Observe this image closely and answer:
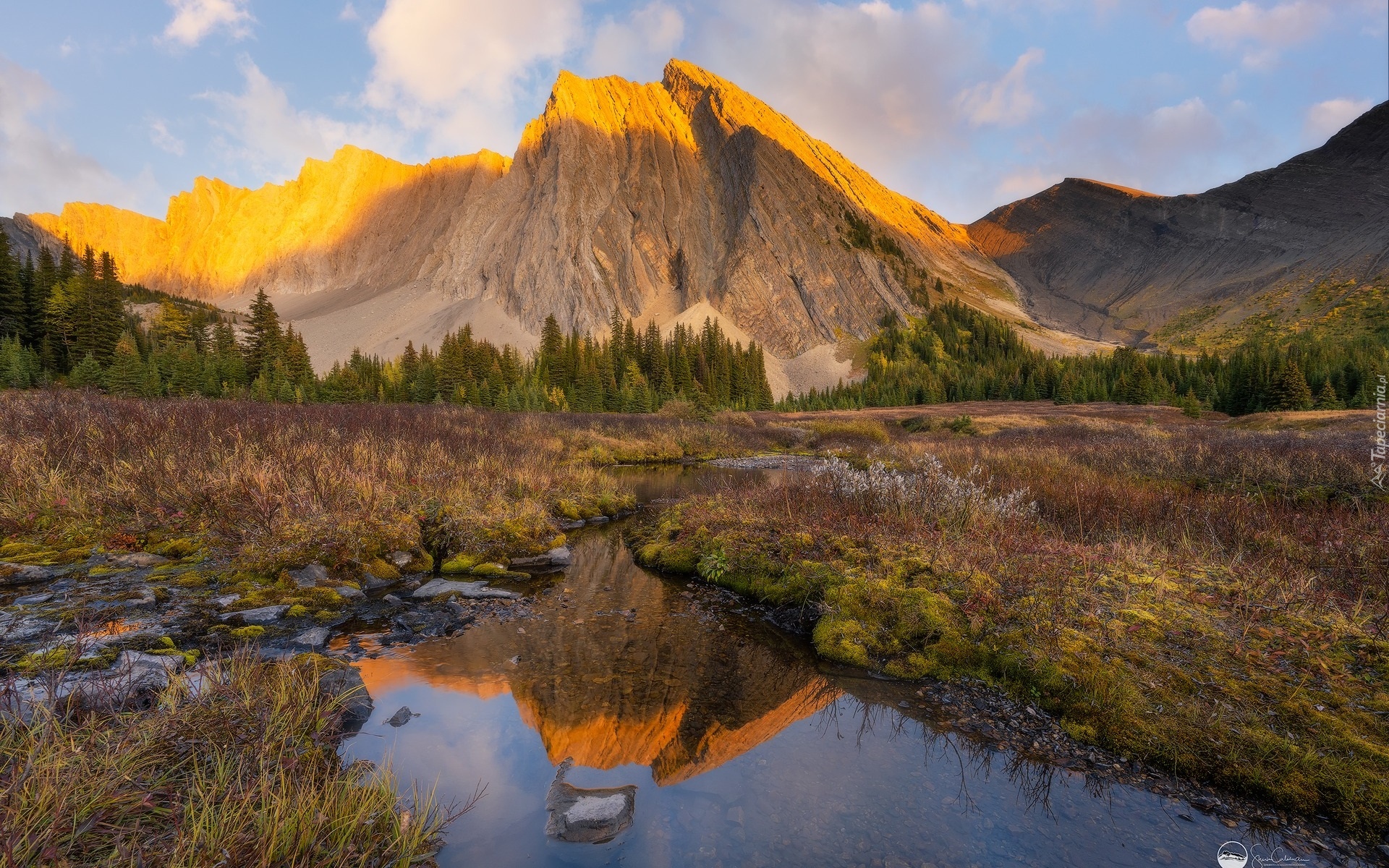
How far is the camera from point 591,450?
3064cm

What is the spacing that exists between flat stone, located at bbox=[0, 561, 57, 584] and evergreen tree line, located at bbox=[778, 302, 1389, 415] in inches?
2738

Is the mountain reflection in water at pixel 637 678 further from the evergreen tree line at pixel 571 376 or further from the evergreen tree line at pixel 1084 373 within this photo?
the evergreen tree line at pixel 1084 373

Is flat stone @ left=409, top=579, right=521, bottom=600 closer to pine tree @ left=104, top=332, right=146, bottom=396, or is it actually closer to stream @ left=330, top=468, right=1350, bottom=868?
stream @ left=330, top=468, right=1350, bottom=868

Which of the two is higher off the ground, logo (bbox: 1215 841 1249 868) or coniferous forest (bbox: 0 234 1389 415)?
coniferous forest (bbox: 0 234 1389 415)

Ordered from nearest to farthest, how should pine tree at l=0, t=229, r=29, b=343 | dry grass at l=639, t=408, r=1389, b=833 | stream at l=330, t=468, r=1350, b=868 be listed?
1. stream at l=330, t=468, r=1350, b=868
2. dry grass at l=639, t=408, r=1389, b=833
3. pine tree at l=0, t=229, r=29, b=343

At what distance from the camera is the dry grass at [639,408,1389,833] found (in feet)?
18.3

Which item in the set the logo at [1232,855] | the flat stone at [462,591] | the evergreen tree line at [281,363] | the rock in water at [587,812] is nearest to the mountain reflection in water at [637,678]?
the rock in water at [587,812]

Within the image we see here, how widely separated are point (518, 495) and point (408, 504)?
346cm

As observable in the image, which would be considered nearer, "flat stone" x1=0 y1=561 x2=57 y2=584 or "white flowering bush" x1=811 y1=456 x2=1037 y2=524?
"flat stone" x1=0 y1=561 x2=57 y2=584

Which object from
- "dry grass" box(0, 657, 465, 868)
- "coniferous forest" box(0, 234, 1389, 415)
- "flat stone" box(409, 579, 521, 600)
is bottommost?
"flat stone" box(409, 579, 521, 600)

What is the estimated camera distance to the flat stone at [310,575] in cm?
977

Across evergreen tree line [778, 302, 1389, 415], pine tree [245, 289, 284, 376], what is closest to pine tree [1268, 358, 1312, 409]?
evergreen tree line [778, 302, 1389, 415]

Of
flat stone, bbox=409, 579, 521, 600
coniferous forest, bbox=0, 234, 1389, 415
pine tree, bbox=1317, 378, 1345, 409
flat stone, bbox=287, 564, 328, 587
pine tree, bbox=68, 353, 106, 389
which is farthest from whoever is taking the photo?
pine tree, bbox=1317, 378, 1345, 409

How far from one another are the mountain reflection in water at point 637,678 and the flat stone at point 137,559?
524 centimetres
